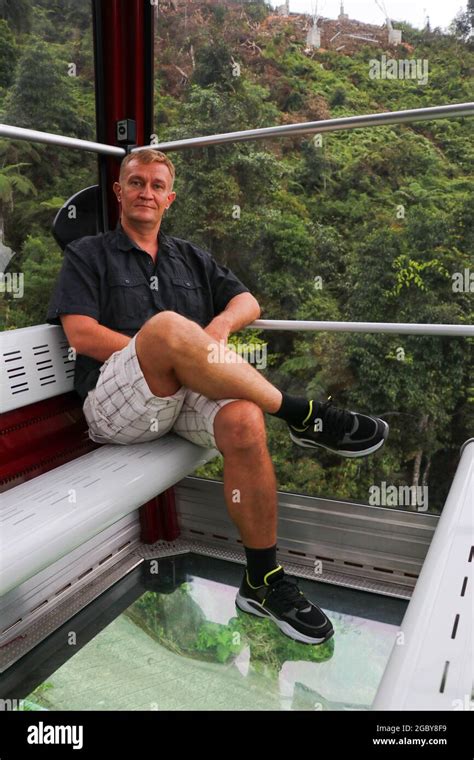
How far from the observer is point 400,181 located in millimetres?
5387

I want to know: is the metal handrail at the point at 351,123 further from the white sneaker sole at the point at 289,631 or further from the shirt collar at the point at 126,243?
the white sneaker sole at the point at 289,631

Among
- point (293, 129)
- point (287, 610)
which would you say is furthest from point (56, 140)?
point (287, 610)

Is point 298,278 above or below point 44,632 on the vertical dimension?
above

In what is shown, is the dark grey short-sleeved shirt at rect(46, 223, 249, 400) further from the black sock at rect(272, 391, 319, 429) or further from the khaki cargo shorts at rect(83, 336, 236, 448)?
the black sock at rect(272, 391, 319, 429)

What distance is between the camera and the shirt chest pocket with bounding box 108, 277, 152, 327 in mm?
1756

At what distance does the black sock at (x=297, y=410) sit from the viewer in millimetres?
1668

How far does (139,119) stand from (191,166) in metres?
3.17

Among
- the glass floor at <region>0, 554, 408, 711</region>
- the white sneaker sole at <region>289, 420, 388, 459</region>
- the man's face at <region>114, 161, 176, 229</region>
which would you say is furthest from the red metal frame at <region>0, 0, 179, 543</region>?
the white sneaker sole at <region>289, 420, 388, 459</region>

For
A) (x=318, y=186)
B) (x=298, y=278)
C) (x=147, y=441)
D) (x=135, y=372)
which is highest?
(x=318, y=186)

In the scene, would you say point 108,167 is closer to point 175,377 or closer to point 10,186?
point 175,377

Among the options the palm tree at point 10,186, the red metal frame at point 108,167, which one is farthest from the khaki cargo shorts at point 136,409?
the palm tree at point 10,186

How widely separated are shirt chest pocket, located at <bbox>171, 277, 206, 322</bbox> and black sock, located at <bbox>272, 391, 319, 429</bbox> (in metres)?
0.42
